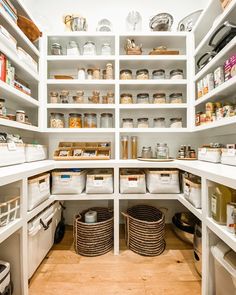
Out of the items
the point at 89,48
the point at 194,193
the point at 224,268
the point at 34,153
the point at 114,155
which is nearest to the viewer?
the point at 224,268

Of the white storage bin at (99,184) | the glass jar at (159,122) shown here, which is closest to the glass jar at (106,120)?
the glass jar at (159,122)

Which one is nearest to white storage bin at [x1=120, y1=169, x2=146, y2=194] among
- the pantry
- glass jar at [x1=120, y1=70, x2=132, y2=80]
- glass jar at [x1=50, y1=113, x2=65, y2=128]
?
the pantry

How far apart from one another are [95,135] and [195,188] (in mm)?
1185

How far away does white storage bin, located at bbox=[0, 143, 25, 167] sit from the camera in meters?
1.17

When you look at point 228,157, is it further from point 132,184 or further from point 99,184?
point 99,184

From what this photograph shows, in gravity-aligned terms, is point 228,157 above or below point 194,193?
above

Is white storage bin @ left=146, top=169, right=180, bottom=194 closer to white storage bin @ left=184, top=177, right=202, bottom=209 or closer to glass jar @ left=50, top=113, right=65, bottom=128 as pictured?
white storage bin @ left=184, top=177, right=202, bottom=209

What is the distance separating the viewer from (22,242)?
3.34 ft

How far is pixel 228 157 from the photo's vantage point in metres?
1.25

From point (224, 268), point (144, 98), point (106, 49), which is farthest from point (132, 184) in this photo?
point (106, 49)

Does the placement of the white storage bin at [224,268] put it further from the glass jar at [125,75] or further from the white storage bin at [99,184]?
the glass jar at [125,75]

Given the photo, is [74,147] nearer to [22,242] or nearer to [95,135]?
[95,135]

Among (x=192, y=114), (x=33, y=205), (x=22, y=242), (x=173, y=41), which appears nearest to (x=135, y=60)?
(x=173, y=41)

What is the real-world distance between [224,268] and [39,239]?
1.13 metres
